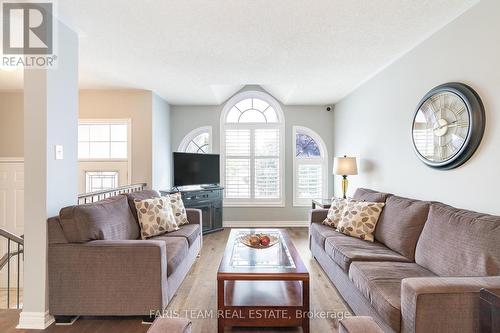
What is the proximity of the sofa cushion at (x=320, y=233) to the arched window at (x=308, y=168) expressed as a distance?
203 centimetres

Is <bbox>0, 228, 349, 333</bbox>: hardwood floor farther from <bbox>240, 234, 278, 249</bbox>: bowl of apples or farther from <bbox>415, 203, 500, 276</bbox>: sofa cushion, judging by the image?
<bbox>415, 203, 500, 276</bbox>: sofa cushion

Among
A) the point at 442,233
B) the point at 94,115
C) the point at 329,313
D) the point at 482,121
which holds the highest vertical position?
the point at 94,115

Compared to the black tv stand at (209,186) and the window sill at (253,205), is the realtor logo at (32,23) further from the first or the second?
the window sill at (253,205)

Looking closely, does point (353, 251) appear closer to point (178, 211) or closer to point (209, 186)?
point (178, 211)

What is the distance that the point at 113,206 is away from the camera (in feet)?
8.82

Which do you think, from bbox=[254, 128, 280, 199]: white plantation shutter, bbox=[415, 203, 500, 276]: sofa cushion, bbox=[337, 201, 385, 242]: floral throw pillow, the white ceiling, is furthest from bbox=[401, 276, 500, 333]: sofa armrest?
bbox=[254, 128, 280, 199]: white plantation shutter

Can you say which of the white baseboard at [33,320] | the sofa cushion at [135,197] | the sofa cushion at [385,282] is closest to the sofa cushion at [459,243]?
the sofa cushion at [385,282]

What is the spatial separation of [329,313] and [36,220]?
2584 millimetres

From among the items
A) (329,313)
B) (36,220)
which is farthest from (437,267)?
(36,220)

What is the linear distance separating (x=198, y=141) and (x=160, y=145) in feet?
3.33

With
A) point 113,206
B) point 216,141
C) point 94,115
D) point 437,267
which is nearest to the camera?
point 437,267

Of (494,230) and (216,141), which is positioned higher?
(216,141)

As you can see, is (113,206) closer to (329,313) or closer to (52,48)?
(52,48)

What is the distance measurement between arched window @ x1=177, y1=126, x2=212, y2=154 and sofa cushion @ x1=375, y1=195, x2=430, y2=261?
3.72 metres
